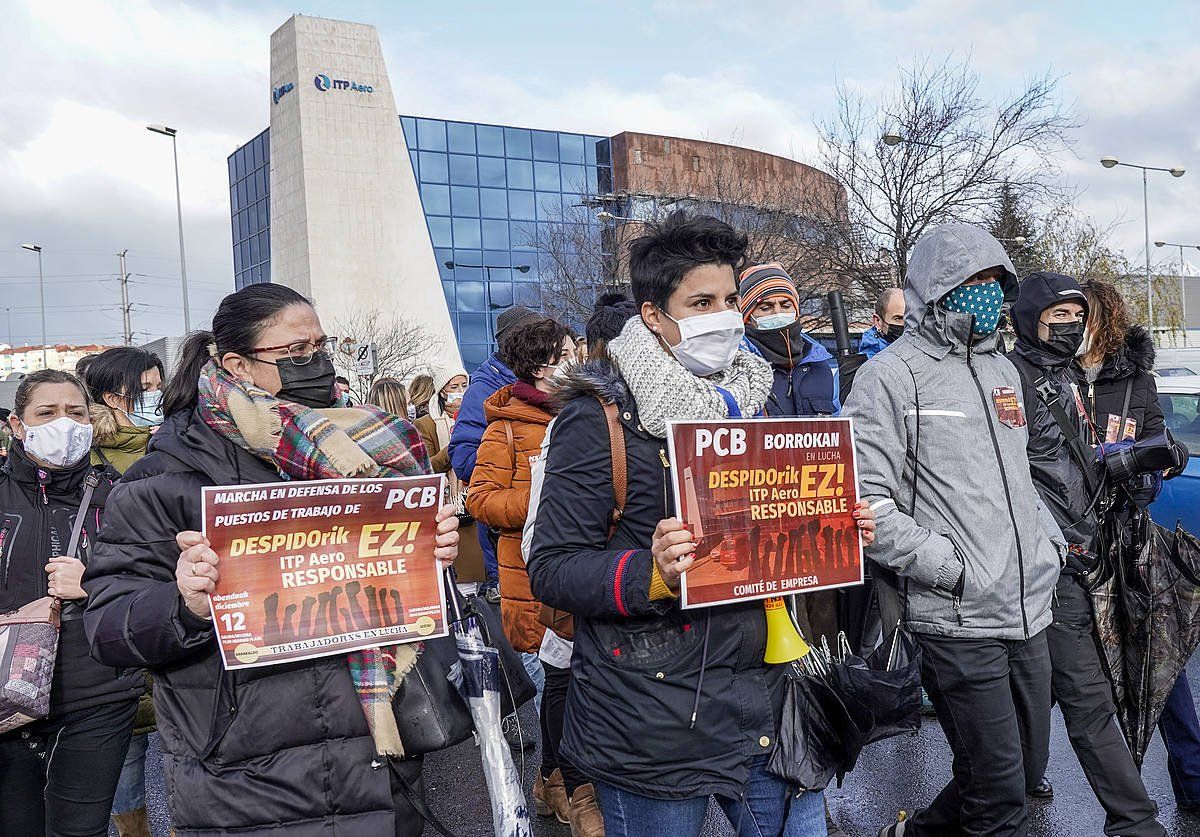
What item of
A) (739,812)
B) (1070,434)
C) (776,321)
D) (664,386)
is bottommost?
(739,812)

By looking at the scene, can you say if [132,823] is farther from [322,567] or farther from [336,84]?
[336,84]

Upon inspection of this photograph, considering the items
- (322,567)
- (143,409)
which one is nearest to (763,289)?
(322,567)

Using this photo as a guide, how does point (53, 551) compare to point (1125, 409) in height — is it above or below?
below

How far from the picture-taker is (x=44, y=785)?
3793mm

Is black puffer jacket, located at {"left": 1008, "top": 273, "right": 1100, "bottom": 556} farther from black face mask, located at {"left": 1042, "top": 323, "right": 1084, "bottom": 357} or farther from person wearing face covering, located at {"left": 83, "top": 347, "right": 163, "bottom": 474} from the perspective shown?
person wearing face covering, located at {"left": 83, "top": 347, "right": 163, "bottom": 474}

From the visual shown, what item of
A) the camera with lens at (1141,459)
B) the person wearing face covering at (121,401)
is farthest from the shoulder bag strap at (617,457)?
the person wearing face covering at (121,401)

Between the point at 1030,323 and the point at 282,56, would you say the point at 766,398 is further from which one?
the point at 282,56

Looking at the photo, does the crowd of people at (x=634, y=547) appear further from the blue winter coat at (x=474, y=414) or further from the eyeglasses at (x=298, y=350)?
the blue winter coat at (x=474, y=414)

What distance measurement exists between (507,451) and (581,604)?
2.39 metres

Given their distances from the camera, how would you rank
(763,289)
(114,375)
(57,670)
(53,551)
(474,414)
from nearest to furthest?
(57,670)
(53,551)
(763,289)
(114,375)
(474,414)

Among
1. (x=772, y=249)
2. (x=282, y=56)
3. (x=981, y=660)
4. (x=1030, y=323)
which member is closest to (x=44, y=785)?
(x=981, y=660)

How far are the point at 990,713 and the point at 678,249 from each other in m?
1.85

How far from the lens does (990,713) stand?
327cm

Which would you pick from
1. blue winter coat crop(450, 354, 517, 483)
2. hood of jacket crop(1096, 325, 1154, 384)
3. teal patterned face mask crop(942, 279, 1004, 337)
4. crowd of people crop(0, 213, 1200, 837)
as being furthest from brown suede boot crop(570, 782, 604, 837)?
hood of jacket crop(1096, 325, 1154, 384)
